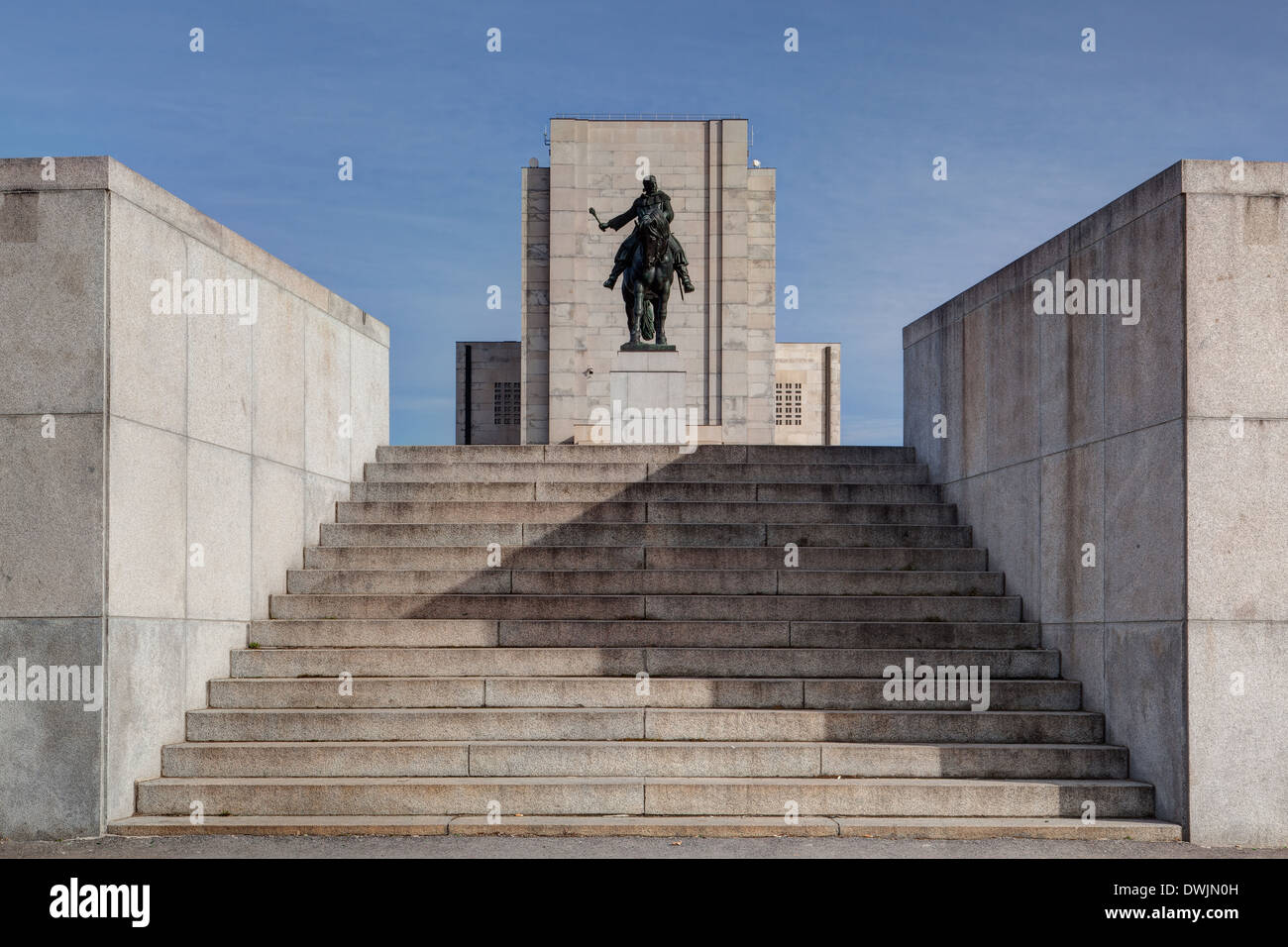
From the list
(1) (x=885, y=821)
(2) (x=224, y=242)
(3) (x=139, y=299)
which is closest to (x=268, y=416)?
(2) (x=224, y=242)

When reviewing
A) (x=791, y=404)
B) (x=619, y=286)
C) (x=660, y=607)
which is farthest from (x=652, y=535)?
(x=791, y=404)

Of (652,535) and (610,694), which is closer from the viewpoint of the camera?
(610,694)

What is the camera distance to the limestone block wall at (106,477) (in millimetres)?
8211

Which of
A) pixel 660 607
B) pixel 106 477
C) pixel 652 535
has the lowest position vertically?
pixel 660 607

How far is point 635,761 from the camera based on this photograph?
29.2 feet

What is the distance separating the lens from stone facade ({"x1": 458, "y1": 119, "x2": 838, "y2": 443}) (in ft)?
129

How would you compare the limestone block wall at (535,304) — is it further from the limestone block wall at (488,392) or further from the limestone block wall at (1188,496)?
the limestone block wall at (1188,496)

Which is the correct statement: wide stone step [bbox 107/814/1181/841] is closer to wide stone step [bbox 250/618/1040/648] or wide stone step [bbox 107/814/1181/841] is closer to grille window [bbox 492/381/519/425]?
wide stone step [bbox 250/618/1040/648]

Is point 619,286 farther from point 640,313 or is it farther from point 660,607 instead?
point 660,607

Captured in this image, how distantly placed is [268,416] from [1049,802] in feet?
23.1

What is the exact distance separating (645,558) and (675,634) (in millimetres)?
1210

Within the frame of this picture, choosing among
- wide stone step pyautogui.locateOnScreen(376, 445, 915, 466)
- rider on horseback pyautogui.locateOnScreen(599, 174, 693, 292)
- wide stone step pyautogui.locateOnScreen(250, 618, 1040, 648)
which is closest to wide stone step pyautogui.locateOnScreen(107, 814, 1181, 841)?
wide stone step pyautogui.locateOnScreen(250, 618, 1040, 648)

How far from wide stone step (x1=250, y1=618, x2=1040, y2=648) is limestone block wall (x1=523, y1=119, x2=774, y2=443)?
28.5 m

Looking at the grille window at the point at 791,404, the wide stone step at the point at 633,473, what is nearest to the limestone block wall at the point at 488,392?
the grille window at the point at 791,404
